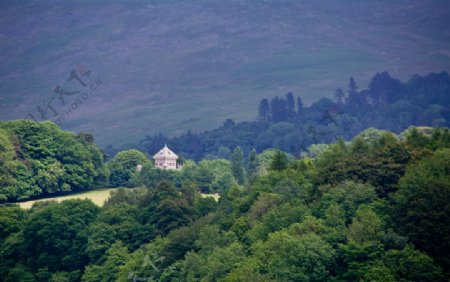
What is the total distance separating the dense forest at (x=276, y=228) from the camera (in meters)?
49.2

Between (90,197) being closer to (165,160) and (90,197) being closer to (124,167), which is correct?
(124,167)

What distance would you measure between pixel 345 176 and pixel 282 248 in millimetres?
8987

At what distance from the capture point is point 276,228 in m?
58.3

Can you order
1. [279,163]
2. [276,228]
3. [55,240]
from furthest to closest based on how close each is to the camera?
[55,240] → [279,163] → [276,228]

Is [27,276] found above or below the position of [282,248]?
below

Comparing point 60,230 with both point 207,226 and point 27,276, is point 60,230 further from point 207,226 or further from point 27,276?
point 207,226

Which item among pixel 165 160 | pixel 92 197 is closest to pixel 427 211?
pixel 92 197

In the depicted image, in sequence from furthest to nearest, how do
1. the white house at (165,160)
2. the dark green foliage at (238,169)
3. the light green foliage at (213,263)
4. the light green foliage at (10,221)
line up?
the white house at (165,160) → the dark green foliage at (238,169) → the light green foliage at (10,221) → the light green foliage at (213,263)

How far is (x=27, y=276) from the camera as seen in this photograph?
72.3 m

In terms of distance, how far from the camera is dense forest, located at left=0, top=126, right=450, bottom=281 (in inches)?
1937

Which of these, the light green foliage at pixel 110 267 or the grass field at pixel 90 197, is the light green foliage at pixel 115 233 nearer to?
the light green foliage at pixel 110 267

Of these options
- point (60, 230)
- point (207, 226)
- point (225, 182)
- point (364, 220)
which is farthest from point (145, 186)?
point (364, 220)

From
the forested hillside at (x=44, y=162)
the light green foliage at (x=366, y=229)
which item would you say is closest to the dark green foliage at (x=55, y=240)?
the forested hillside at (x=44, y=162)

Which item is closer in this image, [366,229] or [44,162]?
[366,229]
